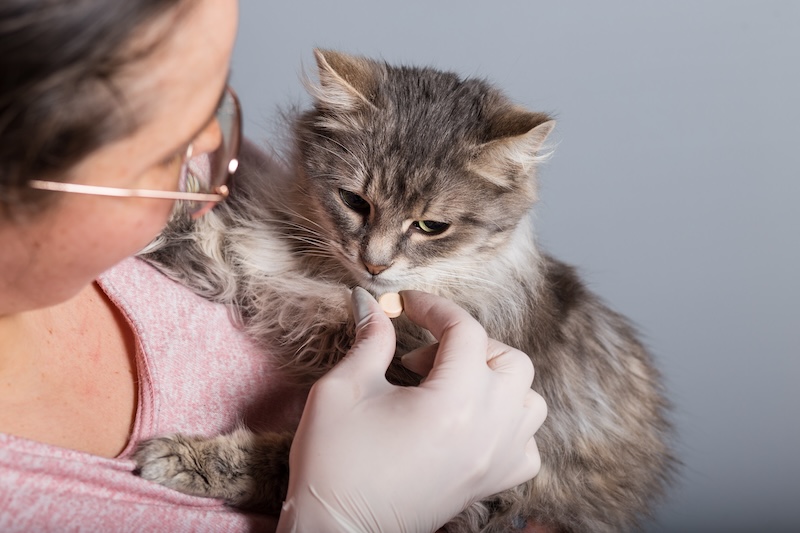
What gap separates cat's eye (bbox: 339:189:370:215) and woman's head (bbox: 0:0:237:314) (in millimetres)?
635

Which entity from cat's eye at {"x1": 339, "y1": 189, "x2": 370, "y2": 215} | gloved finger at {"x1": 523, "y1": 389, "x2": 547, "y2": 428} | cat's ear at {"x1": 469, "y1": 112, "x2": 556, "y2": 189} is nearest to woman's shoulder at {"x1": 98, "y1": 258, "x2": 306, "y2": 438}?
cat's eye at {"x1": 339, "y1": 189, "x2": 370, "y2": 215}

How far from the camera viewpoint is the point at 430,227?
1561mm

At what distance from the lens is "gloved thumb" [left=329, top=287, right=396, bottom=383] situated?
46.5 inches

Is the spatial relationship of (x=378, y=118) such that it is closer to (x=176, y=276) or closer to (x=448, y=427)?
(x=176, y=276)

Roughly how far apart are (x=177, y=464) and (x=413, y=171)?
0.74 meters

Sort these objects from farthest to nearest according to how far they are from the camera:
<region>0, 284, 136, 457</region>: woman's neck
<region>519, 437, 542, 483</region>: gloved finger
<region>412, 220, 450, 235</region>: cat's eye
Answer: <region>412, 220, 450, 235</region>: cat's eye
<region>519, 437, 542, 483</region>: gloved finger
<region>0, 284, 136, 457</region>: woman's neck

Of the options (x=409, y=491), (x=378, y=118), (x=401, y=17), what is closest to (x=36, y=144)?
(x=409, y=491)

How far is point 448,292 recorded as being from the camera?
5.26 feet

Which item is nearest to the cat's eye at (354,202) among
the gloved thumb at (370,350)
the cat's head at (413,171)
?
the cat's head at (413,171)

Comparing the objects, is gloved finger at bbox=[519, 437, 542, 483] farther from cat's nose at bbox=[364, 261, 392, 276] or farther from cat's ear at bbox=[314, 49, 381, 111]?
cat's ear at bbox=[314, 49, 381, 111]

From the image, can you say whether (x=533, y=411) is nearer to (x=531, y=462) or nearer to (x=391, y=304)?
(x=531, y=462)

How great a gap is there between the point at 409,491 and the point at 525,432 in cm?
29

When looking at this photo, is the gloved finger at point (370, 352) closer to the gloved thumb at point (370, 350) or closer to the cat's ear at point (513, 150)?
the gloved thumb at point (370, 350)

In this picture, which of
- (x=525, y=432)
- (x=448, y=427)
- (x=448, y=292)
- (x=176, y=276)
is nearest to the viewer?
(x=448, y=427)
